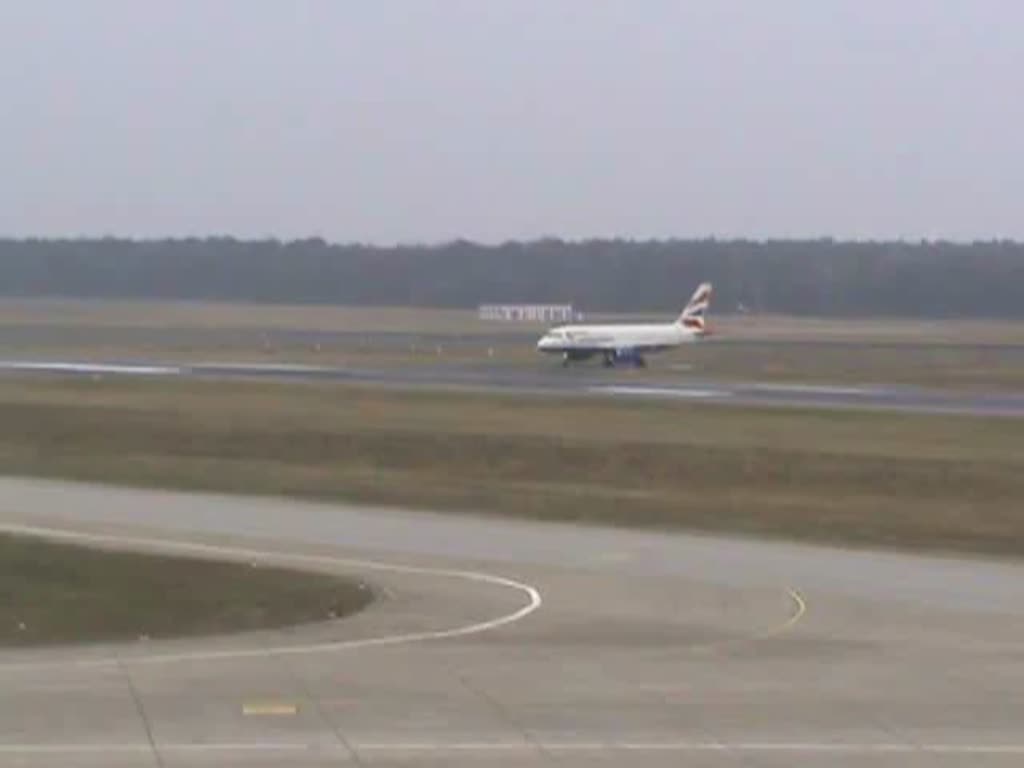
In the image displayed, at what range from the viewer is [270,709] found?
21703 mm

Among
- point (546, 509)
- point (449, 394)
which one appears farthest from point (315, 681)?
point (449, 394)

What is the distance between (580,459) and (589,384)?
33186mm

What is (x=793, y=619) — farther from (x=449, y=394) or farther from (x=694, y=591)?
(x=449, y=394)

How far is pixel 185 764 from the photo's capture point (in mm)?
18453

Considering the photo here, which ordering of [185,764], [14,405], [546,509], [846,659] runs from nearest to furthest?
[185,764] → [846,659] → [546,509] → [14,405]

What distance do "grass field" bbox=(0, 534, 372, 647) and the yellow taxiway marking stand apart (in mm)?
5896

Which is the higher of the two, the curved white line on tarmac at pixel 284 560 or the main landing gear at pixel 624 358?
the curved white line on tarmac at pixel 284 560

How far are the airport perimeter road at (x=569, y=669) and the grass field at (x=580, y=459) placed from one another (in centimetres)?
642

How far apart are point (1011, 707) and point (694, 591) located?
426 inches

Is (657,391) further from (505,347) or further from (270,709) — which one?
(270,709)

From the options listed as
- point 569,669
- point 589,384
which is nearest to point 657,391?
point 589,384

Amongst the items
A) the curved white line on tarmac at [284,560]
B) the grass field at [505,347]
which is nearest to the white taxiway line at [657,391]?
the grass field at [505,347]

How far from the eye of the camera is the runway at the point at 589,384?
74.5 meters

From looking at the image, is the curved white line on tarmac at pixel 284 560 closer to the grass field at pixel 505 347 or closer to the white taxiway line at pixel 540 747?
the white taxiway line at pixel 540 747
